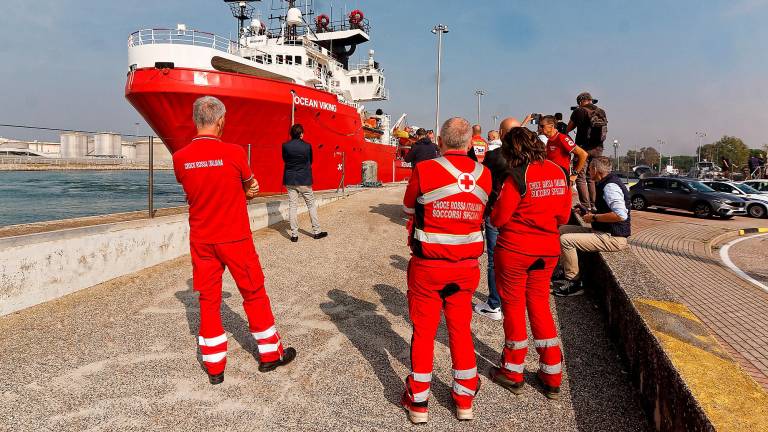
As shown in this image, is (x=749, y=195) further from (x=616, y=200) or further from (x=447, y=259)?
(x=447, y=259)

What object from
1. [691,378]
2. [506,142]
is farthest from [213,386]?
[691,378]

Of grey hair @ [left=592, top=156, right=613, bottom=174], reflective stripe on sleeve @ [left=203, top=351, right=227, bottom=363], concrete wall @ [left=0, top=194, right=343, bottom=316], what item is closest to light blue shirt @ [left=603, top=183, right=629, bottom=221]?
grey hair @ [left=592, top=156, right=613, bottom=174]

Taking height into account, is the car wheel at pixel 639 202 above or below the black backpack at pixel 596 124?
below

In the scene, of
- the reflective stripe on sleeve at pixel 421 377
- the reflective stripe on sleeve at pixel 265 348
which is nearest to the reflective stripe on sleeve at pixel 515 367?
the reflective stripe on sleeve at pixel 421 377

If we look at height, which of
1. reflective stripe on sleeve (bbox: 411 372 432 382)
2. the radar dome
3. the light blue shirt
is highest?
the radar dome

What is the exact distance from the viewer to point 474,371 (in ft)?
8.49

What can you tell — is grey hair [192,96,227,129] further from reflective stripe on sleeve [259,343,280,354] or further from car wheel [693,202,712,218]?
car wheel [693,202,712,218]

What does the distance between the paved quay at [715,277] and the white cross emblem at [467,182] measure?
3034mm

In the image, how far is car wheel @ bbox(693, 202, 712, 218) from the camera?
14.8 meters

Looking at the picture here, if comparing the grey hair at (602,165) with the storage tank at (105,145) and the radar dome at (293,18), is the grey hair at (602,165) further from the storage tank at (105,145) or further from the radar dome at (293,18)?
the storage tank at (105,145)

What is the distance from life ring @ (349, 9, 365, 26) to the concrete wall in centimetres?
2273

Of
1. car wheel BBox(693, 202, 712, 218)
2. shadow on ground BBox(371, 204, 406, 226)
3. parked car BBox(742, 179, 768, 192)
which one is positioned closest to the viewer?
shadow on ground BBox(371, 204, 406, 226)

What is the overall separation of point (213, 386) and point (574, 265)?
3.95 metres

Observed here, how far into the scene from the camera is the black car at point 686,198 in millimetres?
14727
